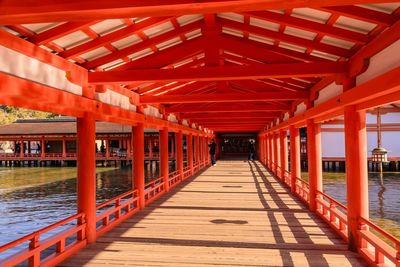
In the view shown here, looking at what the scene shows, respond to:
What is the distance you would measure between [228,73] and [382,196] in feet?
55.3

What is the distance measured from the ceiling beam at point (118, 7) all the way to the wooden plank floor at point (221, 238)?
431 cm

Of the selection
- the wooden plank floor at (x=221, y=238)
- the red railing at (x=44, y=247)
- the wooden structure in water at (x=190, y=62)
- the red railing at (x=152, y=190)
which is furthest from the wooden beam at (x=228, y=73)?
the red railing at (x=152, y=190)

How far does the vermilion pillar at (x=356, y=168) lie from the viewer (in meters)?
6.37

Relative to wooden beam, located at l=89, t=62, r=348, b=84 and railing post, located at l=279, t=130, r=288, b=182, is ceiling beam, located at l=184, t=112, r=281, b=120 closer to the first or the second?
railing post, located at l=279, t=130, r=288, b=182

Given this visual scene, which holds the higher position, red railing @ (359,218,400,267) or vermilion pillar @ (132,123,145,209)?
vermilion pillar @ (132,123,145,209)

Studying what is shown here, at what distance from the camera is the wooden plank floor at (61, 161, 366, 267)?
6.02 m

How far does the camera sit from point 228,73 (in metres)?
6.52

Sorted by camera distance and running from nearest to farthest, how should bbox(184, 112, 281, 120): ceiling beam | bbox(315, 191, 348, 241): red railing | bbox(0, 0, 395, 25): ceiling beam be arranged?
bbox(0, 0, 395, 25): ceiling beam < bbox(315, 191, 348, 241): red railing < bbox(184, 112, 281, 120): ceiling beam

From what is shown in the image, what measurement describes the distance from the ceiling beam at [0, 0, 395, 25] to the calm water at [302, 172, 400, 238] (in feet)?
39.2

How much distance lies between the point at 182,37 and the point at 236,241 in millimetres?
4342

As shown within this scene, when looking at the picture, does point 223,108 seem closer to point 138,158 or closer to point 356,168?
point 138,158

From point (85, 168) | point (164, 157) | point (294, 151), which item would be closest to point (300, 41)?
point (85, 168)

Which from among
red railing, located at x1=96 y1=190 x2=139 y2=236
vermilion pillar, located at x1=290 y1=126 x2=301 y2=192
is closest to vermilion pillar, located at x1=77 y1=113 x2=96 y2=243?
red railing, located at x1=96 y1=190 x2=139 y2=236

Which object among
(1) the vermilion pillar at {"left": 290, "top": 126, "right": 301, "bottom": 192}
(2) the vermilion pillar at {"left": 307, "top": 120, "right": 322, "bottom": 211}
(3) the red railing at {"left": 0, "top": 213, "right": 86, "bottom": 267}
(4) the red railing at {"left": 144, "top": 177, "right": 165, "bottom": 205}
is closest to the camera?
(3) the red railing at {"left": 0, "top": 213, "right": 86, "bottom": 267}
